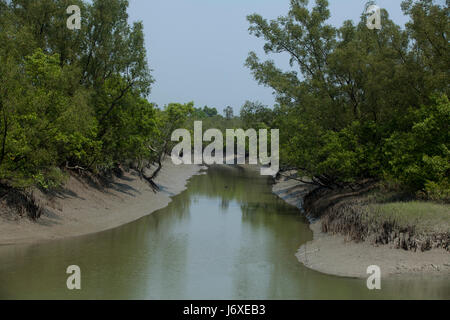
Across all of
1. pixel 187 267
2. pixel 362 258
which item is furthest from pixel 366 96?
pixel 187 267

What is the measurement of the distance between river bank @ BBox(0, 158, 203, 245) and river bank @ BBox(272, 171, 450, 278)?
52.5 ft

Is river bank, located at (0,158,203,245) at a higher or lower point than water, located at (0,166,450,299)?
higher

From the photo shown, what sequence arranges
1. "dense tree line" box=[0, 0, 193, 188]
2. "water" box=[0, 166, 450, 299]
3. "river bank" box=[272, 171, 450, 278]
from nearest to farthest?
"water" box=[0, 166, 450, 299], "river bank" box=[272, 171, 450, 278], "dense tree line" box=[0, 0, 193, 188]

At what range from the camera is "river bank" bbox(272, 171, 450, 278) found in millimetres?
21156

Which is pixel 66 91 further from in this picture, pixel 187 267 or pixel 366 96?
pixel 366 96

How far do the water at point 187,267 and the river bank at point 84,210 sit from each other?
132cm

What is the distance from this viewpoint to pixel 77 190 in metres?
38.7

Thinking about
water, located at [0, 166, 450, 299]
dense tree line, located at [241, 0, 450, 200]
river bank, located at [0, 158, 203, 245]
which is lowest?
water, located at [0, 166, 450, 299]

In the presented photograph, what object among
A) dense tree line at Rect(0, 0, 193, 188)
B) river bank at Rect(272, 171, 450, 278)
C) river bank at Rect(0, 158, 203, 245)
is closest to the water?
river bank at Rect(272, 171, 450, 278)

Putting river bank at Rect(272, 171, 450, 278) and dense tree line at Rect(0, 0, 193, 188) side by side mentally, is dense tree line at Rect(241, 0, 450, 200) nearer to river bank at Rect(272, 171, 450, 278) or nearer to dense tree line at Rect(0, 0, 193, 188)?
river bank at Rect(272, 171, 450, 278)

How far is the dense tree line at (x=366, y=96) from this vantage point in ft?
90.9

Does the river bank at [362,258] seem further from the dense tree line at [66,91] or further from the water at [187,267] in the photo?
the dense tree line at [66,91]

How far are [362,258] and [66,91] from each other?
26.1m

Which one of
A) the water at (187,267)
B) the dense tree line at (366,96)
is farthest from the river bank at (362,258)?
the dense tree line at (366,96)
